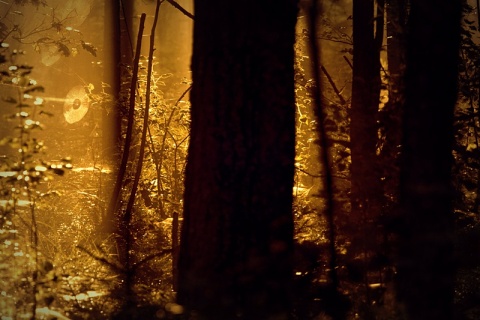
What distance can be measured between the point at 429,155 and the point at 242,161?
4.39 feet

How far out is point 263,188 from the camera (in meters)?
5.57

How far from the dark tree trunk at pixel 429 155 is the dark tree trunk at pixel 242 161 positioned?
92 centimetres

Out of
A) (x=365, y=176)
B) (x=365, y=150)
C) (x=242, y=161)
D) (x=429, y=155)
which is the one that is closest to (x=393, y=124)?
(x=365, y=150)

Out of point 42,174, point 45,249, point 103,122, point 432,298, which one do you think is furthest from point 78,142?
point 432,298

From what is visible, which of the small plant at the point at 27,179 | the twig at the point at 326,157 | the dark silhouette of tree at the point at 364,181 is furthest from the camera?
the twig at the point at 326,157

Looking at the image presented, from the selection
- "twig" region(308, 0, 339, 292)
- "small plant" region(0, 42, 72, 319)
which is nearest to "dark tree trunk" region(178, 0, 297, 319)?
"twig" region(308, 0, 339, 292)

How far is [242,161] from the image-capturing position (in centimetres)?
553

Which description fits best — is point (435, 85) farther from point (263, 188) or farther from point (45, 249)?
point (45, 249)

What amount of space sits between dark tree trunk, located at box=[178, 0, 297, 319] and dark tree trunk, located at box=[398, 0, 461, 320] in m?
0.92

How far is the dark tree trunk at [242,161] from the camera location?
5527mm

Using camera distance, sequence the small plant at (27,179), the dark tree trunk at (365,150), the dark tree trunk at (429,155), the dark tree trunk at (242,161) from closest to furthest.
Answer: the dark tree trunk at (429,155), the dark tree trunk at (242,161), the small plant at (27,179), the dark tree trunk at (365,150)

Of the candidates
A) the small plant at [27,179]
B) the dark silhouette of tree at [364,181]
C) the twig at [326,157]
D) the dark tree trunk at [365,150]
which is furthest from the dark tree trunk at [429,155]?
the small plant at [27,179]

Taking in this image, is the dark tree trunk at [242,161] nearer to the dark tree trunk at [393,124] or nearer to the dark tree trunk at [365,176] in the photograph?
the dark tree trunk at [365,176]

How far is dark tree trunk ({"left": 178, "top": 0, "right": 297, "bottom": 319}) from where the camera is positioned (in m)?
5.53
